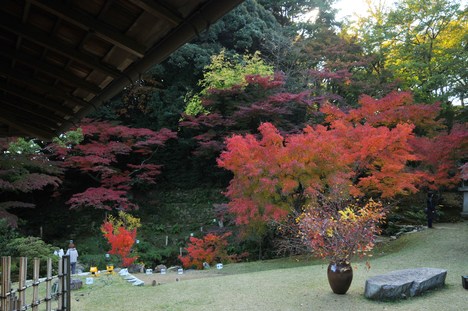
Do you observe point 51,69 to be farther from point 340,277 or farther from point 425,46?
point 425,46

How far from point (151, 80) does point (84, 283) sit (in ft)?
35.5

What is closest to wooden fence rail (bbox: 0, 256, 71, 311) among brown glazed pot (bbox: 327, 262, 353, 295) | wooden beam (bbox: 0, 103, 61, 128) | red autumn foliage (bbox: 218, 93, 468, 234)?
wooden beam (bbox: 0, 103, 61, 128)

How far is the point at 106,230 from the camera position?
12891 mm

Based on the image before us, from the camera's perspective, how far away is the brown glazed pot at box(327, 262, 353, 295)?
605 cm

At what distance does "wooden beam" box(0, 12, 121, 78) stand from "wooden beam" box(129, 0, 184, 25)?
2.65 ft

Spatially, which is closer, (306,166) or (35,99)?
(35,99)

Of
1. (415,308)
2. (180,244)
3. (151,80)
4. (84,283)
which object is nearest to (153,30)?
(415,308)

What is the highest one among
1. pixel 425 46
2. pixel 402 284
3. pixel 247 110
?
pixel 425 46

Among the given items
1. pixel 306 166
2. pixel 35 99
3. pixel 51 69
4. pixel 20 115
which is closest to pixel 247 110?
pixel 306 166

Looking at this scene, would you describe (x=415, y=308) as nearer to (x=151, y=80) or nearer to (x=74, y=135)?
(x=74, y=135)

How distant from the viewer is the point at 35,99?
132 inches

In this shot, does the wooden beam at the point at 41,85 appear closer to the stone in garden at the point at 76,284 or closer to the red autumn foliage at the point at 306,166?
the stone in garden at the point at 76,284

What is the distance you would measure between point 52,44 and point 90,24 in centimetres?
47

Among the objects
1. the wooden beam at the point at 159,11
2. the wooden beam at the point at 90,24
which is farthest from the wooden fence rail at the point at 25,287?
the wooden beam at the point at 159,11
